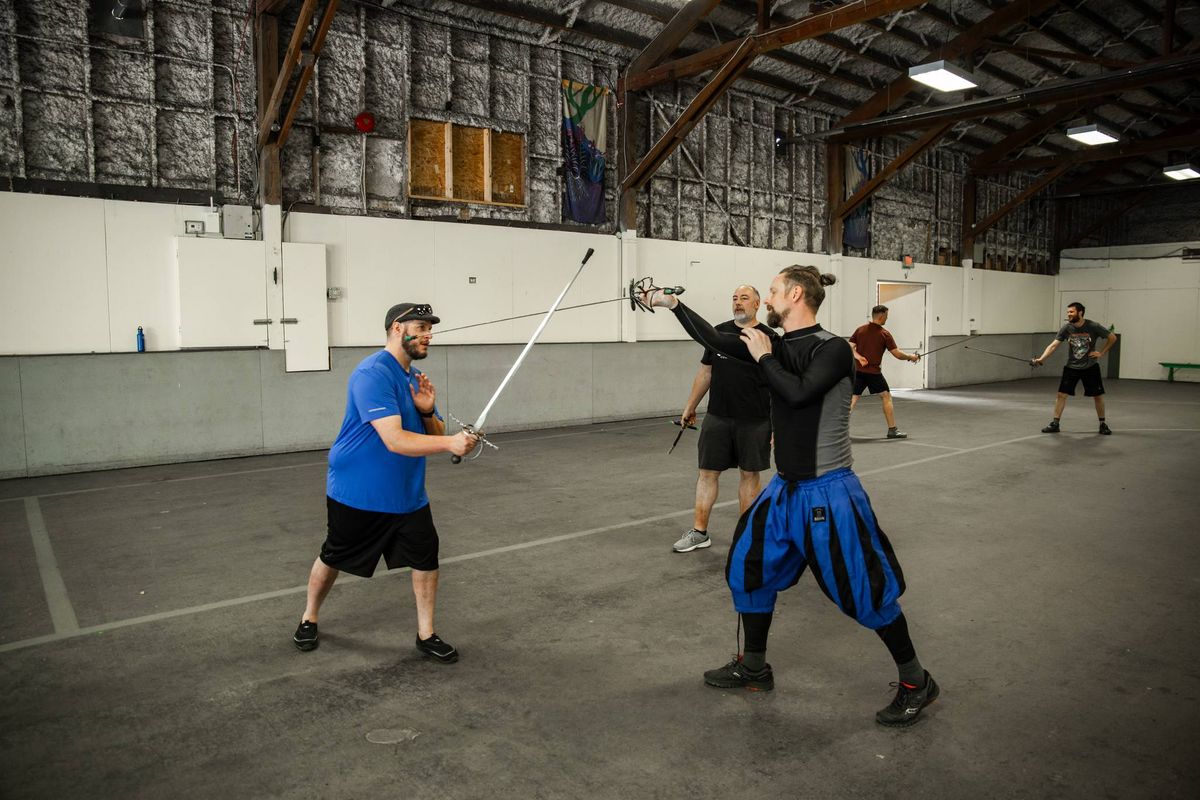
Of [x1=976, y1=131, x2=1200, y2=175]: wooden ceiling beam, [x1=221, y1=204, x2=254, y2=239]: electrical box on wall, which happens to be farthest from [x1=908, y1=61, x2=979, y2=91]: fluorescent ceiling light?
[x1=221, y1=204, x2=254, y2=239]: electrical box on wall

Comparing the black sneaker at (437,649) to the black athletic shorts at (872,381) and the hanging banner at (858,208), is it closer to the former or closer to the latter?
the black athletic shorts at (872,381)

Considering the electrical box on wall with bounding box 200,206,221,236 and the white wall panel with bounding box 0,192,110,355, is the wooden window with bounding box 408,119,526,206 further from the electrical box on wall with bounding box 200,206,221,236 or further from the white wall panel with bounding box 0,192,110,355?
the white wall panel with bounding box 0,192,110,355

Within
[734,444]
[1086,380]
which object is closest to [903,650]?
[734,444]

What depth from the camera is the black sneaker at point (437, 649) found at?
361cm

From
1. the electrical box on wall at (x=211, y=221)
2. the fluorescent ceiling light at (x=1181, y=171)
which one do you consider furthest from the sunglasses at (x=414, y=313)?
the fluorescent ceiling light at (x=1181, y=171)

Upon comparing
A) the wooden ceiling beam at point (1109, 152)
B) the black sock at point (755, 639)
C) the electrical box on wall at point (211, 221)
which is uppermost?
the wooden ceiling beam at point (1109, 152)

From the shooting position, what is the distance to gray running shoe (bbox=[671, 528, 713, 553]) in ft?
17.6

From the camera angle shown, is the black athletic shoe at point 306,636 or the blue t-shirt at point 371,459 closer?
the blue t-shirt at point 371,459

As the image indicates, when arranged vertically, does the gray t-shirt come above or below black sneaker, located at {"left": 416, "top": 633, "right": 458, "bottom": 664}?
above

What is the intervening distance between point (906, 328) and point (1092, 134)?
579 cm

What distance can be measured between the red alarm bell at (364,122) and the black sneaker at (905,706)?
9.12 m

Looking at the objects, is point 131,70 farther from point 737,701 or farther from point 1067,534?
point 1067,534

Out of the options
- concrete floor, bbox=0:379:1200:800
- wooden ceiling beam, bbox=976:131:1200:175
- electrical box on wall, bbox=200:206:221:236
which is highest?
wooden ceiling beam, bbox=976:131:1200:175

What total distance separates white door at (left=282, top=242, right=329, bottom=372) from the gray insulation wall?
76 centimetres
